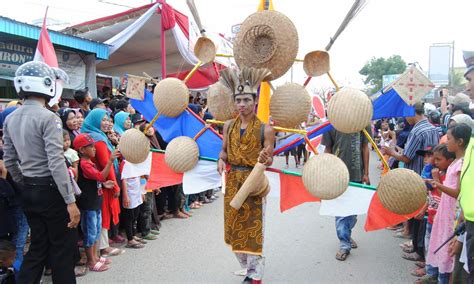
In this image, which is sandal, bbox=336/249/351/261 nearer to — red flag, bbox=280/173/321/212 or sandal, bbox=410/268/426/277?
sandal, bbox=410/268/426/277

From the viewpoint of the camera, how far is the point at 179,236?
16.1ft

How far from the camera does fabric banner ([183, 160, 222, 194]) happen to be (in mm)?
3348

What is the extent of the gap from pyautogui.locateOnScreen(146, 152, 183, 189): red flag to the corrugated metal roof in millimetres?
4150

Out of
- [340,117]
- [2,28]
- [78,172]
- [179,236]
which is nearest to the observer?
[340,117]

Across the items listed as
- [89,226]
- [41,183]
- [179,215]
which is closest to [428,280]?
[89,226]

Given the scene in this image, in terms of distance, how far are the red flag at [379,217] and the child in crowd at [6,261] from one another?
9.34 ft

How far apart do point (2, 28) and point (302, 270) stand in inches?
223

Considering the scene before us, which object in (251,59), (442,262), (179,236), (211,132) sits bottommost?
(179,236)

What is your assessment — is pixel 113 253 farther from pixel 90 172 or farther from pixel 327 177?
pixel 327 177

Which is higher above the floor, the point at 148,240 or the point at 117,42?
the point at 117,42

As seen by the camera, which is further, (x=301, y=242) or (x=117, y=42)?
(x=117, y=42)

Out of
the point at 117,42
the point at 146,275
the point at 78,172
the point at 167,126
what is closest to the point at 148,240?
the point at 146,275

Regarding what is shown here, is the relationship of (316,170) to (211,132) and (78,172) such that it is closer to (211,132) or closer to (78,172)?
(211,132)

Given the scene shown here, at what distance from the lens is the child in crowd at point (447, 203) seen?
2.88 meters
